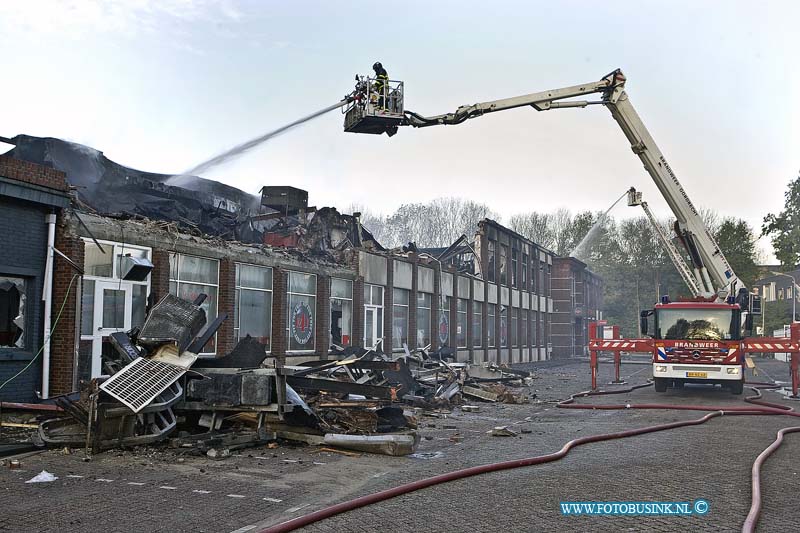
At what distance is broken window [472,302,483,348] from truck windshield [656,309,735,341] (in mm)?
16886

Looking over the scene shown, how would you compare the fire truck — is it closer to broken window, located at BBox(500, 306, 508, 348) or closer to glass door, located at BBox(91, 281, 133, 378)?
glass door, located at BBox(91, 281, 133, 378)

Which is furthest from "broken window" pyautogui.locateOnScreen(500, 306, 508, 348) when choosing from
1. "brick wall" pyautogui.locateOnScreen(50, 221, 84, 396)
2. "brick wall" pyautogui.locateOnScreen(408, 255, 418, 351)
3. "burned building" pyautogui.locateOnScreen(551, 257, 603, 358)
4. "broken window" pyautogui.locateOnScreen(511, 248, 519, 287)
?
"brick wall" pyautogui.locateOnScreen(50, 221, 84, 396)

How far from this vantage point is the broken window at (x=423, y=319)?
3036cm

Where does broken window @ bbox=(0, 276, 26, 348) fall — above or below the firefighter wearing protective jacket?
below

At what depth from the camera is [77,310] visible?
539 inches

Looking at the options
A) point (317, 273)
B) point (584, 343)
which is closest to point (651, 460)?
point (317, 273)

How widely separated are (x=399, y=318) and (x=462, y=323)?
8033mm

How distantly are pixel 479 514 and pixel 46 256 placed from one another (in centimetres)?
1029

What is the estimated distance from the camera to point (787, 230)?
44031mm

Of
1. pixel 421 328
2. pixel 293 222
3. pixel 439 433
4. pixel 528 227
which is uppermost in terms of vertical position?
pixel 528 227

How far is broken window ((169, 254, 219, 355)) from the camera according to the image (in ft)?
55.2

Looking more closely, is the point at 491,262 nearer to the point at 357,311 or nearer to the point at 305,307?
the point at 357,311

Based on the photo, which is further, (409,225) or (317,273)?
(409,225)

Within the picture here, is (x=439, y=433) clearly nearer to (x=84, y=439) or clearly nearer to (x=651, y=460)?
(x=651, y=460)
